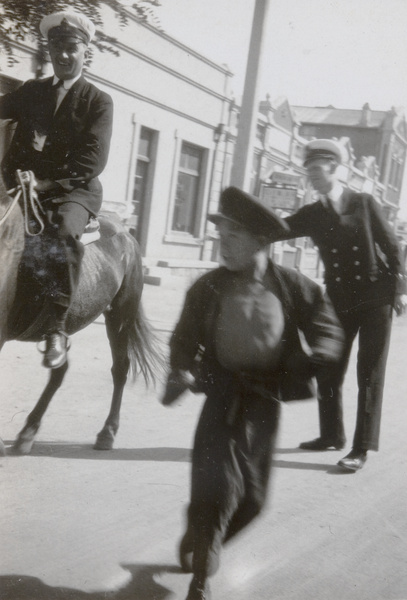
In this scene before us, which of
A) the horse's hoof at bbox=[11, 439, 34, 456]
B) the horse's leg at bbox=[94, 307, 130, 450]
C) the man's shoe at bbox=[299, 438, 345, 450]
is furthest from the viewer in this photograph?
the man's shoe at bbox=[299, 438, 345, 450]

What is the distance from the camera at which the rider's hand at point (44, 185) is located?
12.6 feet

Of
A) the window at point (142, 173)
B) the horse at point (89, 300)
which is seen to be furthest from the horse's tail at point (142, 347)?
the window at point (142, 173)

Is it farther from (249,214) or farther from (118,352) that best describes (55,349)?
(249,214)

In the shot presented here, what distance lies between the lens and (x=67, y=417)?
5.05 meters

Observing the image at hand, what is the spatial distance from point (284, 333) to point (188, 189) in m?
10.5

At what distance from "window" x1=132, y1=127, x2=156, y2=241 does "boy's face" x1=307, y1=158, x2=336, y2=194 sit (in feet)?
23.0

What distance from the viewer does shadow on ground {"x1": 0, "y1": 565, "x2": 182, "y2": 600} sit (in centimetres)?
262

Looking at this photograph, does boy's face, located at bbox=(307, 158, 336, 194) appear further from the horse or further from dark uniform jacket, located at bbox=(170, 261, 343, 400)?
dark uniform jacket, located at bbox=(170, 261, 343, 400)

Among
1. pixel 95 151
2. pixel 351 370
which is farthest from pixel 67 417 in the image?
pixel 351 370

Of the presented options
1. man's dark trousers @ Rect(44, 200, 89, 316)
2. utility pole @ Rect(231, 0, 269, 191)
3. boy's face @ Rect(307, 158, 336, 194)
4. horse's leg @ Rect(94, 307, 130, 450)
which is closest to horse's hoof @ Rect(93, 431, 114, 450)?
horse's leg @ Rect(94, 307, 130, 450)

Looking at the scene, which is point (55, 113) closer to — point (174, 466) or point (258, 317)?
point (258, 317)

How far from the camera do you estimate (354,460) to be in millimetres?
4527

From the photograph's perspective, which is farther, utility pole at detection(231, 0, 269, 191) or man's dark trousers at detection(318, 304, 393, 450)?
utility pole at detection(231, 0, 269, 191)

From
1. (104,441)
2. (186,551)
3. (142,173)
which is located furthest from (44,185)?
(142,173)
